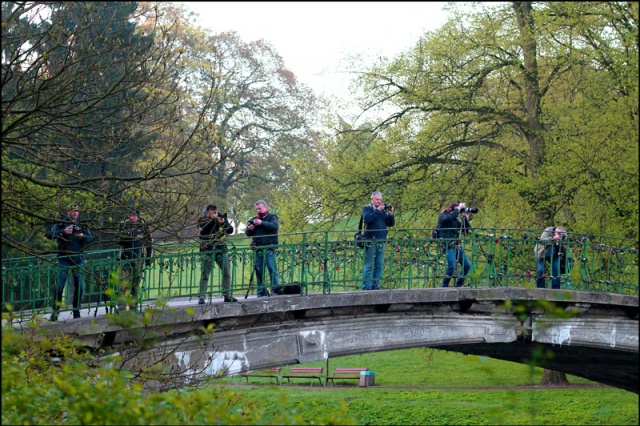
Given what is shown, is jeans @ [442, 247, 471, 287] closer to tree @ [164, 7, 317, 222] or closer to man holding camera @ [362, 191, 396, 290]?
man holding camera @ [362, 191, 396, 290]

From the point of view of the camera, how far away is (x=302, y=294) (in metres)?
12.3

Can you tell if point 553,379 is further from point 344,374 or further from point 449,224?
point 449,224

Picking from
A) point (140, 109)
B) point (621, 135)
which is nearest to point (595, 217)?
point (621, 135)

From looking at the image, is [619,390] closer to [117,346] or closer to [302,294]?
[302,294]

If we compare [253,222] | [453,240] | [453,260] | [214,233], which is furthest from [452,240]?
[214,233]

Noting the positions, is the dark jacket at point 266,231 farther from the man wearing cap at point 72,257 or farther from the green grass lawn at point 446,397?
the green grass lawn at point 446,397

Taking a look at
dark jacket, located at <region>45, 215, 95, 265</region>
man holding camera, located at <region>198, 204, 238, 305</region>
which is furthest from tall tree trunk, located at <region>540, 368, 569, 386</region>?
dark jacket, located at <region>45, 215, 95, 265</region>

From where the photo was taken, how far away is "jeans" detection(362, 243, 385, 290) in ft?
42.3

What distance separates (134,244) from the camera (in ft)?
36.1

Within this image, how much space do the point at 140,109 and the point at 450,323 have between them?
19.4 feet

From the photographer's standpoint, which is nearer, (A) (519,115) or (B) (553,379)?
(A) (519,115)

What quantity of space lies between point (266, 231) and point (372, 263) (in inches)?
69.0

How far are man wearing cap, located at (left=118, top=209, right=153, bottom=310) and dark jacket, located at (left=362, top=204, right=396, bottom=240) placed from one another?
130 inches

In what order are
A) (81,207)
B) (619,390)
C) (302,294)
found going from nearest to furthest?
1. (81,207)
2. (302,294)
3. (619,390)
